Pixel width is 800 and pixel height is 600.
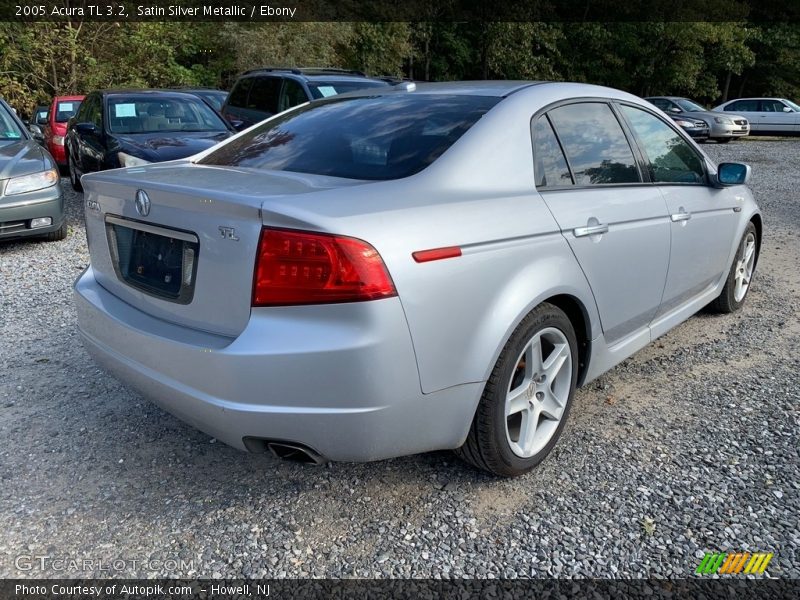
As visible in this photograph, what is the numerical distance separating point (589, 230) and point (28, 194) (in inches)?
225

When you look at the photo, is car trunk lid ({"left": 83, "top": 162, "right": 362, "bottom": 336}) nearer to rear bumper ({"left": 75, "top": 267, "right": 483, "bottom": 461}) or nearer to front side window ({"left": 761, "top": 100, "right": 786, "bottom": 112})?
rear bumper ({"left": 75, "top": 267, "right": 483, "bottom": 461})

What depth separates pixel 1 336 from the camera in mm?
4305

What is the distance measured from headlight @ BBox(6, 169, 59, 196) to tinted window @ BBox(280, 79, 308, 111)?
344cm

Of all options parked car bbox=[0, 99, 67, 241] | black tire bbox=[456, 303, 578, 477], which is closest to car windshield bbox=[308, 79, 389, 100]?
parked car bbox=[0, 99, 67, 241]

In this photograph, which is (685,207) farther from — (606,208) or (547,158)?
(547,158)

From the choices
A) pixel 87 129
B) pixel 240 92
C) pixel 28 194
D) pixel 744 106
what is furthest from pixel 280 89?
pixel 744 106

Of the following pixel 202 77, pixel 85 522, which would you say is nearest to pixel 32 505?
pixel 85 522

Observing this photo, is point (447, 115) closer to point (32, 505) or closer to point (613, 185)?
point (613, 185)

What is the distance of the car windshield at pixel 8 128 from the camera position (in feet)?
23.5

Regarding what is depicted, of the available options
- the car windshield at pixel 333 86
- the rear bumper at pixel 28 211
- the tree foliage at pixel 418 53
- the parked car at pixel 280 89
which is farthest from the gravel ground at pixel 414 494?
the tree foliage at pixel 418 53

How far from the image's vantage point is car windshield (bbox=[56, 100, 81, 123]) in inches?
510

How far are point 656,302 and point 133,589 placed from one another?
108 inches

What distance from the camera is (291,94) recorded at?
9227 mm

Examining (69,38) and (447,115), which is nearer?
(447,115)
